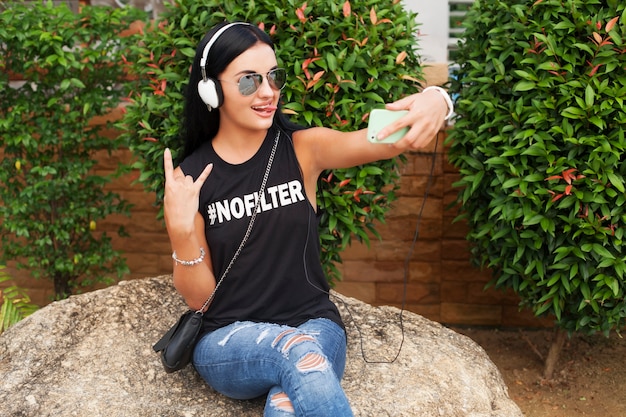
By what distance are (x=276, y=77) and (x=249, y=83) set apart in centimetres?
12

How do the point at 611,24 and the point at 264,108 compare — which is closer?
the point at 264,108

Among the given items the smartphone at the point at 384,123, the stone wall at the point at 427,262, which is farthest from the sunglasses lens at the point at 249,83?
the stone wall at the point at 427,262

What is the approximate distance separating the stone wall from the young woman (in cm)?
194

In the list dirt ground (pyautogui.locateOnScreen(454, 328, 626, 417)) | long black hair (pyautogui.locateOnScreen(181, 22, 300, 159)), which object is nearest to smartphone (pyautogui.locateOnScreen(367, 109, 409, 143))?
long black hair (pyautogui.locateOnScreen(181, 22, 300, 159))


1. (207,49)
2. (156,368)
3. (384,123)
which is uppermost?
(207,49)

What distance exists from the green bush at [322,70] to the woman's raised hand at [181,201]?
965 millimetres

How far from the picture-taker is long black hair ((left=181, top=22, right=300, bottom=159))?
282 cm

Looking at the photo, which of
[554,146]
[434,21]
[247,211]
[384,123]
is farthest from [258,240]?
[434,21]

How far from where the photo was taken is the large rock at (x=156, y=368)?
2.91 metres

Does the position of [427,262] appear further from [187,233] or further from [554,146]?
[187,233]

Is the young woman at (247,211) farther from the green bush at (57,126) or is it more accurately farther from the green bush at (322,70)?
the green bush at (57,126)

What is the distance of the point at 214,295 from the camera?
2.93 metres

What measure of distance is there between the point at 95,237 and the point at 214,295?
9.27 ft

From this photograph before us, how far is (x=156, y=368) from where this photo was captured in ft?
10.5
